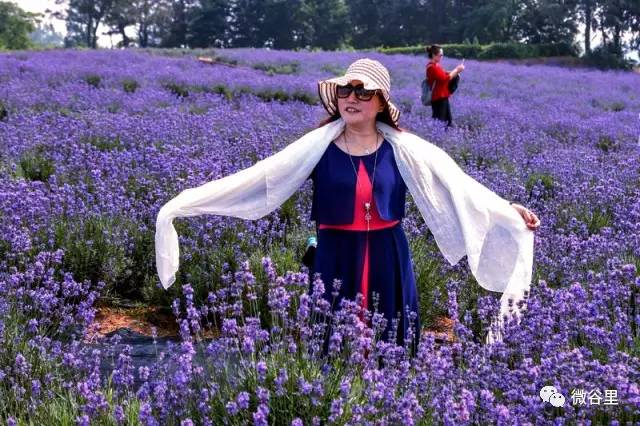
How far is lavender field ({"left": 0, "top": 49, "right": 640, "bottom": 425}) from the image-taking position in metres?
2.19

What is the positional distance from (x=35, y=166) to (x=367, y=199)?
3.74 meters

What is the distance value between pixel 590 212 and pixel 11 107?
629 cm

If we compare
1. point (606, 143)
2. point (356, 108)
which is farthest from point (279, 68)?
point (356, 108)

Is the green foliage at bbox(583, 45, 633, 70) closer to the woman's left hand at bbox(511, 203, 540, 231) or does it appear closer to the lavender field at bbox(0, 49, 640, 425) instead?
the lavender field at bbox(0, 49, 640, 425)

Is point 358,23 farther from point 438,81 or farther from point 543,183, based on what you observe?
point 543,183

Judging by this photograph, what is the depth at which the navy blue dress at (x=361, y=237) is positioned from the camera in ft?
9.80

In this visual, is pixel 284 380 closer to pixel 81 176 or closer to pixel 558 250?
pixel 558 250

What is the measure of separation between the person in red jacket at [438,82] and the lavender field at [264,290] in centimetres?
54

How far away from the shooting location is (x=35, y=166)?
5938 mm

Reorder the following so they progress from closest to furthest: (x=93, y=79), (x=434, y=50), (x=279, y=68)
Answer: (x=434, y=50) → (x=93, y=79) → (x=279, y=68)

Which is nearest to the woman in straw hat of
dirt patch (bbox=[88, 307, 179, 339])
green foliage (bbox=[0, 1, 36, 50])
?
dirt patch (bbox=[88, 307, 179, 339])

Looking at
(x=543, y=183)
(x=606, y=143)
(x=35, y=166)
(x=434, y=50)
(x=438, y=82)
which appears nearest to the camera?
(x=35, y=166)

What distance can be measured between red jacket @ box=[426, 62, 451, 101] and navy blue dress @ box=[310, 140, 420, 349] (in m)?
6.42

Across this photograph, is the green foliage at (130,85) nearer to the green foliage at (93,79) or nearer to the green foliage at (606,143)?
the green foliage at (93,79)
